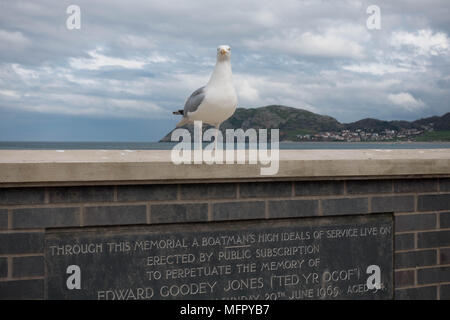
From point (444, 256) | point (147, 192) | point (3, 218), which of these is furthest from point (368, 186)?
point (3, 218)

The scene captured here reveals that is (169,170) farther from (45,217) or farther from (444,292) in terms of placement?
(444,292)

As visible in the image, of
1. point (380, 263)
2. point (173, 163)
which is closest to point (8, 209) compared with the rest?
point (173, 163)

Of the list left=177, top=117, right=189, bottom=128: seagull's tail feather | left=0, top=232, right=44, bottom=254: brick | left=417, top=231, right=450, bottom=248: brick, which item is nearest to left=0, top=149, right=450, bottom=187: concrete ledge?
left=0, top=232, right=44, bottom=254: brick

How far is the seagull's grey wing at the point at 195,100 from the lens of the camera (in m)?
3.79

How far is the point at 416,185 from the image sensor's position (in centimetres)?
412

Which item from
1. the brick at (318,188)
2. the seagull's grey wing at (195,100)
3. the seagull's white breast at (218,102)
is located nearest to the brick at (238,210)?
the brick at (318,188)

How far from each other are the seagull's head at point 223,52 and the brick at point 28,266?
2172 mm

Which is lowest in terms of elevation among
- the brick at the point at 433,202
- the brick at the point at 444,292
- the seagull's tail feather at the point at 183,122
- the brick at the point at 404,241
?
the brick at the point at 444,292

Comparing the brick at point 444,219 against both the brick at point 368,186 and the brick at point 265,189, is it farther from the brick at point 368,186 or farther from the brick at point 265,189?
the brick at point 265,189

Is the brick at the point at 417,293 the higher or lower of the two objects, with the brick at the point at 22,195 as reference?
lower

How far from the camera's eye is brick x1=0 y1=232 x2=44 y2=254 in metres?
3.19

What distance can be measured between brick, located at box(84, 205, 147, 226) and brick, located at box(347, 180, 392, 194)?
185cm

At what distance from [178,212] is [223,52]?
4.68 ft
